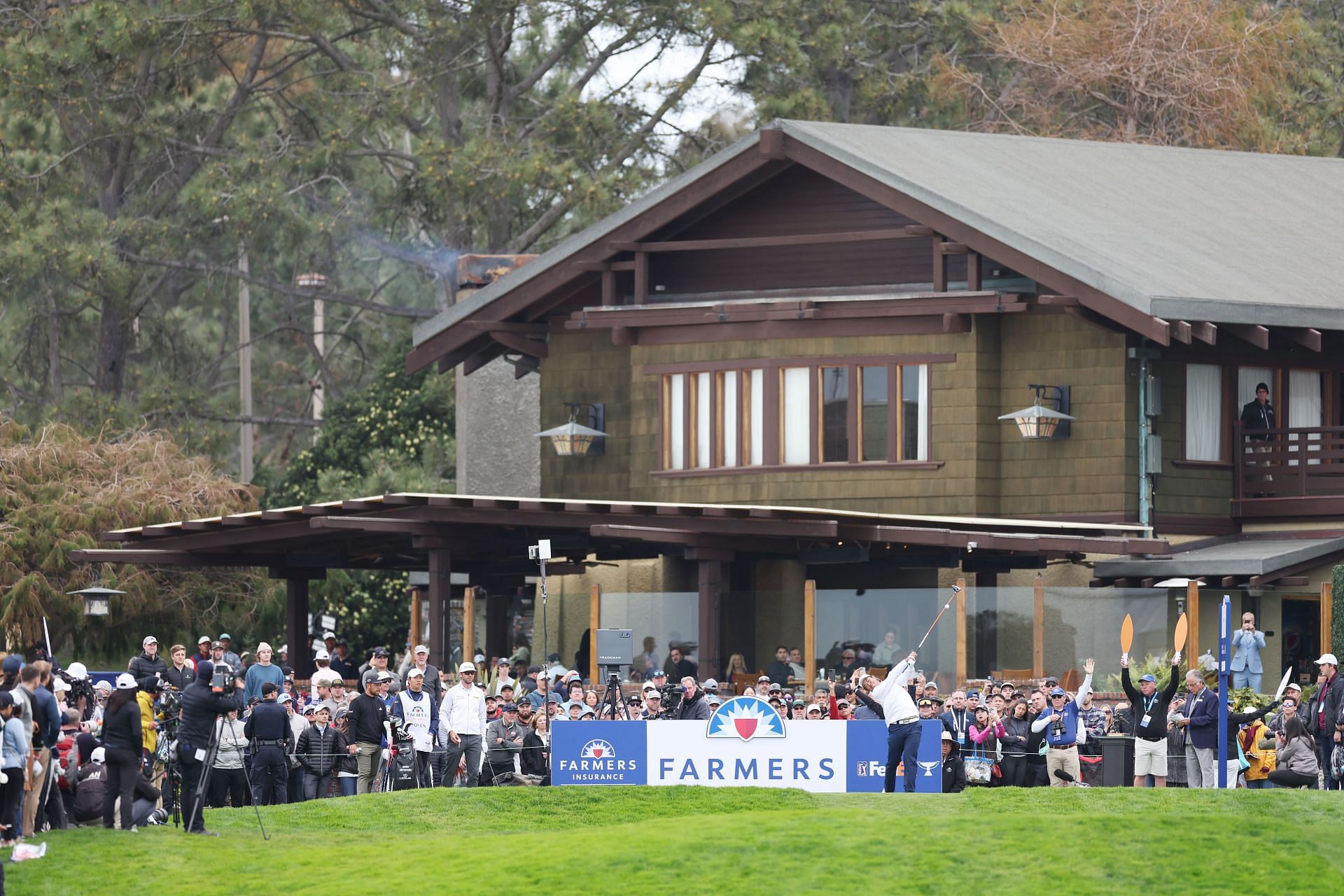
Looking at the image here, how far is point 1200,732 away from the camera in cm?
2628

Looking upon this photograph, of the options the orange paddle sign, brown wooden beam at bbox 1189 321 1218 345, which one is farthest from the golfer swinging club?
brown wooden beam at bbox 1189 321 1218 345

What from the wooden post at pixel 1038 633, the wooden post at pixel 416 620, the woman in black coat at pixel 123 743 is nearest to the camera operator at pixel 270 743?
the woman in black coat at pixel 123 743

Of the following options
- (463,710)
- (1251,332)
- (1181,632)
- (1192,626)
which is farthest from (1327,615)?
(463,710)

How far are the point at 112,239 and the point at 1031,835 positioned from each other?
32.5m

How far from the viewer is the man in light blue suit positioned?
98.7 feet

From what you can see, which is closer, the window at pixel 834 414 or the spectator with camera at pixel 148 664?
the spectator with camera at pixel 148 664

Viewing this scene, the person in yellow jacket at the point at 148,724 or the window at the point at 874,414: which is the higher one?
the window at the point at 874,414

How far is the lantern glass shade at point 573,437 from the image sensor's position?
38.3 metres

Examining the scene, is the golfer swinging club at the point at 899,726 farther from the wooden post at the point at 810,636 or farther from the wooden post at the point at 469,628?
the wooden post at the point at 469,628

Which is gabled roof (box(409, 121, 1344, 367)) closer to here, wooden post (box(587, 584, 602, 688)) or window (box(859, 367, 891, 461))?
window (box(859, 367, 891, 461))

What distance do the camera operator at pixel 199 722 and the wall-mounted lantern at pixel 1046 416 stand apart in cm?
1339

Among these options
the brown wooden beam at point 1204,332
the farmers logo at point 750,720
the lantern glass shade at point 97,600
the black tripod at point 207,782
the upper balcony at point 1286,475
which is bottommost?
the black tripod at point 207,782

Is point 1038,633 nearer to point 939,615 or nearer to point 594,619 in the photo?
point 939,615

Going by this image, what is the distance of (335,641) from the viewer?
38.2m
